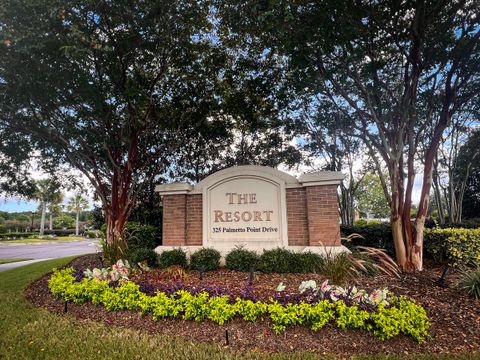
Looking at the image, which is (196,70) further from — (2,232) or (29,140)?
(2,232)

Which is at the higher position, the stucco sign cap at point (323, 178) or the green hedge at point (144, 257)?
the stucco sign cap at point (323, 178)

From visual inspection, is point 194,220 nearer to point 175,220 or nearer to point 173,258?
point 175,220

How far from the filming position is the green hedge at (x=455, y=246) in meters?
7.92

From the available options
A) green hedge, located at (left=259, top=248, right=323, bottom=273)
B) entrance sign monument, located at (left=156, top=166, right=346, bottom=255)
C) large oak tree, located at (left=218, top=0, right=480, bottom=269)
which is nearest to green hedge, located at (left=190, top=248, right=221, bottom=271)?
entrance sign monument, located at (left=156, top=166, right=346, bottom=255)

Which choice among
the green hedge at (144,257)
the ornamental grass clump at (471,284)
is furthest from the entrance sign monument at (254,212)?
the ornamental grass clump at (471,284)

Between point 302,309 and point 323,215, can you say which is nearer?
A: point 302,309

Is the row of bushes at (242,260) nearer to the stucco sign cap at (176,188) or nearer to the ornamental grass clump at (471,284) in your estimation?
the stucco sign cap at (176,188)

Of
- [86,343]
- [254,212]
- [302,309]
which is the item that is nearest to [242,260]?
[254,212]

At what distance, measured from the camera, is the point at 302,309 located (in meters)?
3.99

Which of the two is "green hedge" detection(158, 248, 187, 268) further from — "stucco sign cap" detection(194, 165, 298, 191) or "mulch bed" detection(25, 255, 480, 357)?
"mulch bed" detection(25, 255, 480, 357)

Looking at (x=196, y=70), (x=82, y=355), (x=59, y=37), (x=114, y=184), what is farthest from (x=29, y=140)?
(x=82, y=355)

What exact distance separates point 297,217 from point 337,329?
4001mm

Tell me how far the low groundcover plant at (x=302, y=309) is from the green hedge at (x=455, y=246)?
503 cm

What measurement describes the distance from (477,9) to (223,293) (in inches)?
366
